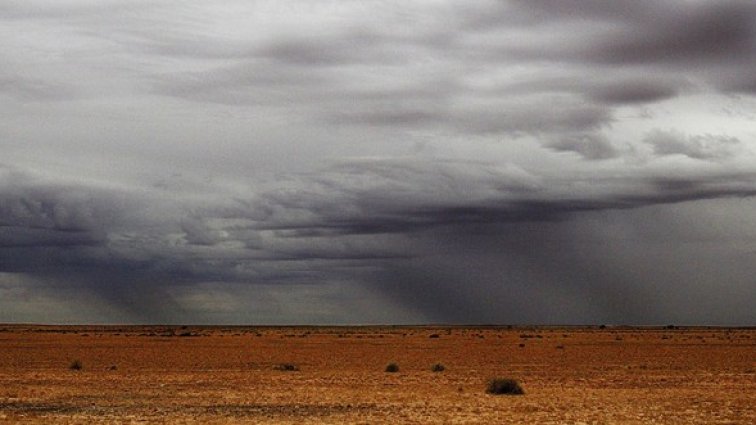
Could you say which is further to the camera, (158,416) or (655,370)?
(655,370)

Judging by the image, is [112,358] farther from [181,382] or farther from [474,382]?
[474,382]

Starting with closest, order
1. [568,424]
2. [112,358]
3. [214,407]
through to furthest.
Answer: [568,424] → [214,407] → [112,358]

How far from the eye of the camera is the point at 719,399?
3397cm

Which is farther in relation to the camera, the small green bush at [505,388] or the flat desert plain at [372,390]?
the small green bush at [505,388]

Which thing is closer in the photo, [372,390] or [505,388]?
[505,388]

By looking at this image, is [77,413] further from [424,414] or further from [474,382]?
[474,382]

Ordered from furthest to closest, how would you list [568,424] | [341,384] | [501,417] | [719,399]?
Result: [341,384], [719,399], [501,417], [568,424]

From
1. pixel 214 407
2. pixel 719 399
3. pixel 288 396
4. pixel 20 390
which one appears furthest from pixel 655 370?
pixel 20 390

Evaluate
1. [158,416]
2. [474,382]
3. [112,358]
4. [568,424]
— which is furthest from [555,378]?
[112,358]

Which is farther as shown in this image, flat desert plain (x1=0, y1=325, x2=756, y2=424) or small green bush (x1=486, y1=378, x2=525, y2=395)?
small green bush (x1=486, y1=378, x2=525, y2=395)

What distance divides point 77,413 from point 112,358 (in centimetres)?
3752

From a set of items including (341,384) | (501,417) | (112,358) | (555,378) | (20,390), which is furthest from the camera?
(112,358)

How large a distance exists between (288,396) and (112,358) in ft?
112

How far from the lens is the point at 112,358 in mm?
65562
